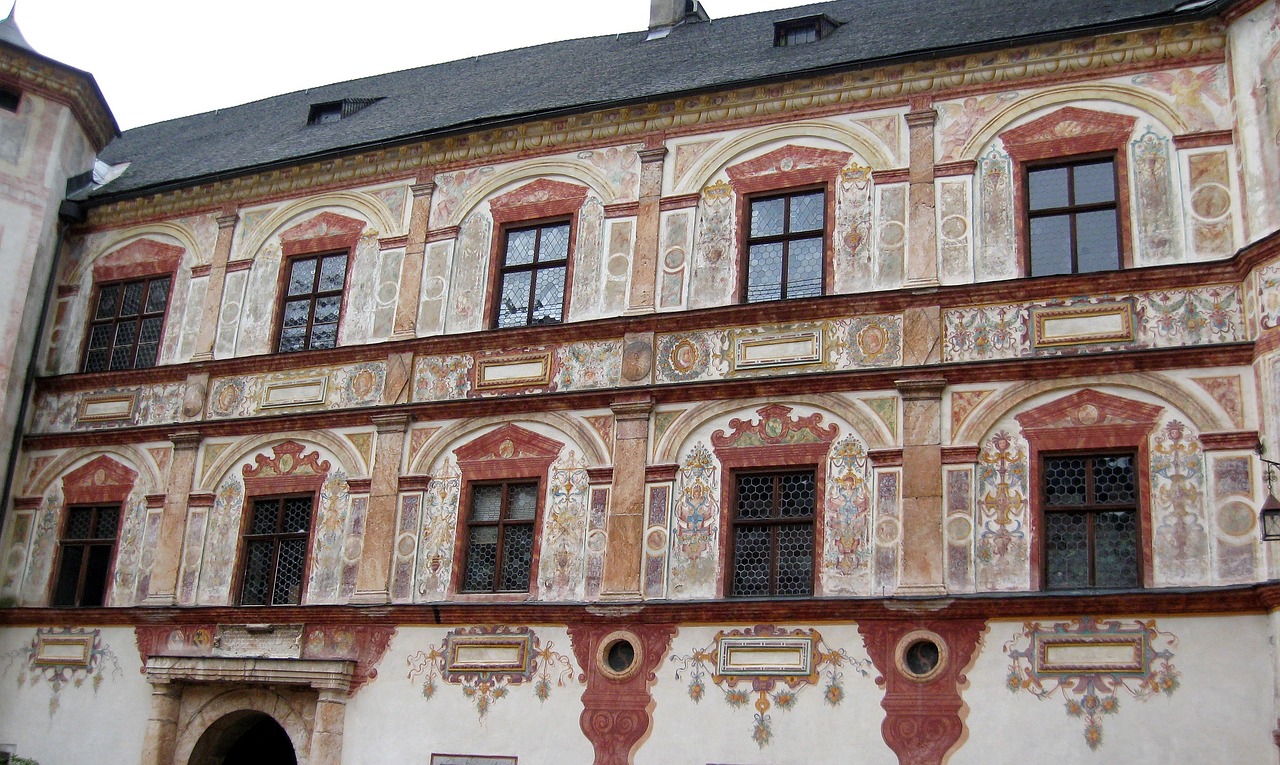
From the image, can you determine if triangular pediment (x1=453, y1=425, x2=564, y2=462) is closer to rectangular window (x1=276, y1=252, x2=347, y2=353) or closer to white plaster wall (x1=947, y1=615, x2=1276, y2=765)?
rectangular window (x1=276, y1=252, x2=347, y2=353)

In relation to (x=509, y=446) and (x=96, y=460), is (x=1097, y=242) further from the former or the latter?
(x=96, y=460)

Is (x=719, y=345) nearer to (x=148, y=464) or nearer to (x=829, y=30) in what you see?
(x=829, y=30)

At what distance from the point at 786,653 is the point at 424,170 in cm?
819

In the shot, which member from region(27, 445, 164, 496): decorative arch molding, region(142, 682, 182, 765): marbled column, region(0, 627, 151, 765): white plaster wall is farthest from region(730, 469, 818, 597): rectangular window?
region(27, 445, 164, 496): decorative arch molding

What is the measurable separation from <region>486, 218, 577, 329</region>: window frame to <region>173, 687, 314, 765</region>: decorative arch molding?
16.7 ft

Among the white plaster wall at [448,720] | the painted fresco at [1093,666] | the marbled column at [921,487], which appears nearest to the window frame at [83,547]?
the white plaster wall at [448,720]

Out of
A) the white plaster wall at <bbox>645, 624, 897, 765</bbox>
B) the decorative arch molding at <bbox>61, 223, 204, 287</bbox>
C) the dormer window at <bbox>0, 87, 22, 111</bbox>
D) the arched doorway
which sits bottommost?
the arched doorway

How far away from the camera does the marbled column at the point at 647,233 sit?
16078mm

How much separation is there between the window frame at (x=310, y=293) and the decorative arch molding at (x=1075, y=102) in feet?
26.3

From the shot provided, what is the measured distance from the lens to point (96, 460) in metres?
18.7

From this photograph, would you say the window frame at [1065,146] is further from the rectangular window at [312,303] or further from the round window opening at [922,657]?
the rectangular window at [312,303]

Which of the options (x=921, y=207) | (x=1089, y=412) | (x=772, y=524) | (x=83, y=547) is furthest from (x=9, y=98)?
(x=1089, y=412)

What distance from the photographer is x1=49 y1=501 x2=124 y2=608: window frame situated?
18.0 metres

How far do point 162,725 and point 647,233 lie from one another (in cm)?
829
